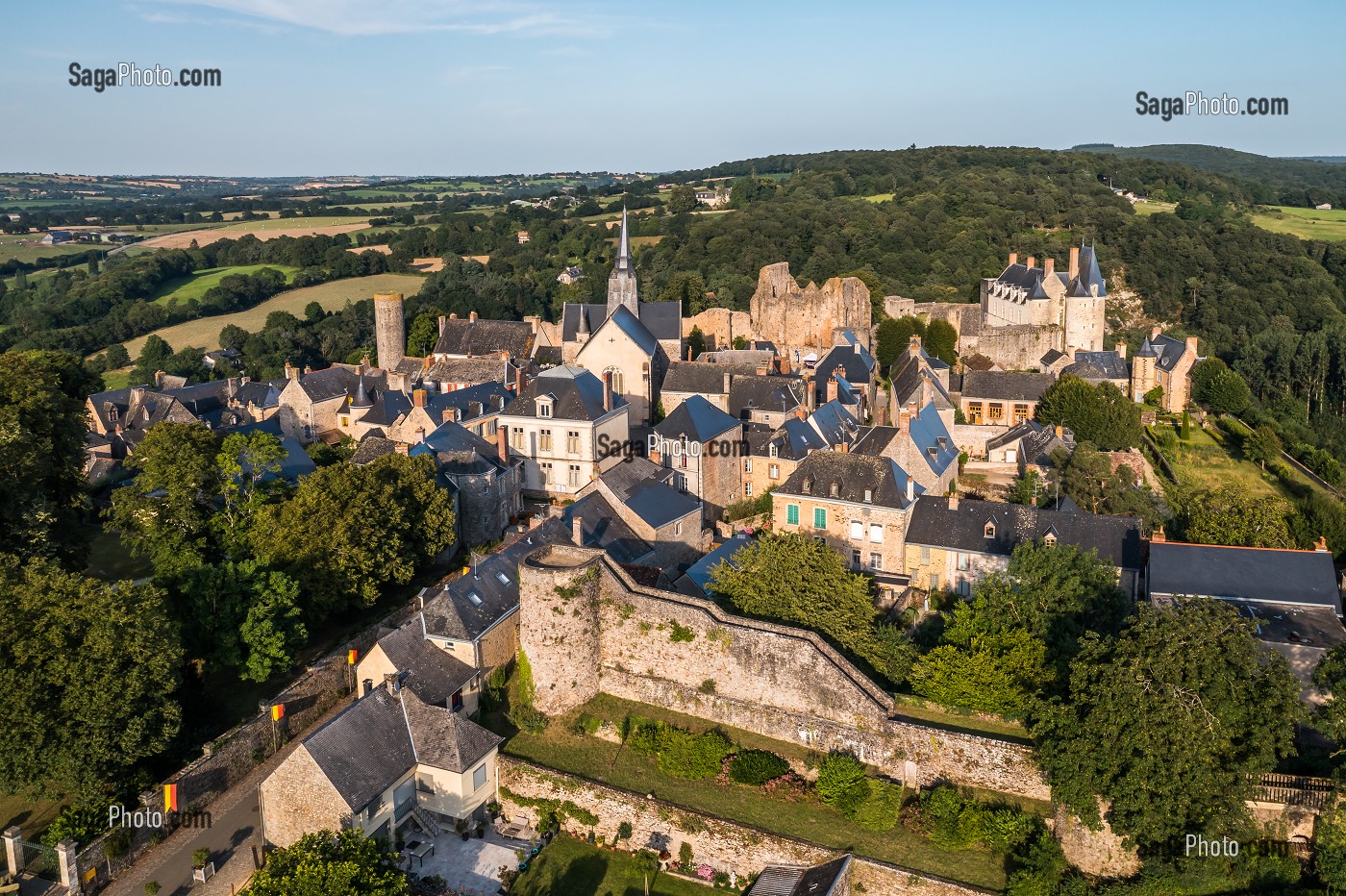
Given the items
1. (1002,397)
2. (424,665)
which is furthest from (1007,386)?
(424,665)

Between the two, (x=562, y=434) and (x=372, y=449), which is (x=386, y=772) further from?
(x=372, y=449)

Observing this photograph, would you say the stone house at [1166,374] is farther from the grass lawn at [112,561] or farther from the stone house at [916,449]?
the grass lawn at [112,561]

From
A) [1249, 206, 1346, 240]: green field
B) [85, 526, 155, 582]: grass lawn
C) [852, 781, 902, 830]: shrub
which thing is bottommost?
[852, 781, 902, 830]: shrub

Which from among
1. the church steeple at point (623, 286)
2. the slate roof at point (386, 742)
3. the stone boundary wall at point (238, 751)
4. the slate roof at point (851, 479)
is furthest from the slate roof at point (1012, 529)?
the church steeple at point (623, 286)

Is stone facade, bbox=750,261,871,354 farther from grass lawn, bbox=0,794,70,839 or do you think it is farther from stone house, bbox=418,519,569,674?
grass lawn, bbox=0,794,70,839

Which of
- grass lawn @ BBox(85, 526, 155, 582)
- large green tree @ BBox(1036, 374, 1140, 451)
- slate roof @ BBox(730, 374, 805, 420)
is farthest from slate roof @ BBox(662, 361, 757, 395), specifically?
grass lawn @ BBox(85, 526, 155, 582)

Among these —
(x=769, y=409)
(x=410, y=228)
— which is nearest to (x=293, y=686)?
(x=769, y=409)
